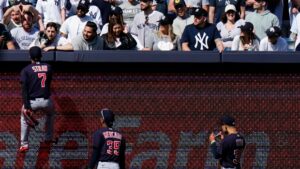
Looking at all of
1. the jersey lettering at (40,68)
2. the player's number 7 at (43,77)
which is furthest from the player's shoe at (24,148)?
the jersey lettering at (40,68)

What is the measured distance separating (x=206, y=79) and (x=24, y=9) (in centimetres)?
352

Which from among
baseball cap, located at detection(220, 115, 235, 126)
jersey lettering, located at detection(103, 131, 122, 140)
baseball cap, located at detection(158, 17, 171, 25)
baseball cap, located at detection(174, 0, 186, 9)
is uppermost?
baseball cap, located at detection(174, 0, 186, 9)

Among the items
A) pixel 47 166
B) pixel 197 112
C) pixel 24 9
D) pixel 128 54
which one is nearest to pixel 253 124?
pixel 197 112

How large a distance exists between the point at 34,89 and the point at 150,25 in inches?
126

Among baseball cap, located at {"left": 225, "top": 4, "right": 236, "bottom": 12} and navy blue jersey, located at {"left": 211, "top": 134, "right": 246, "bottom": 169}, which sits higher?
baseball cap, located at {"left": 225, "top": 4, "right": 236, "bottom": 12}

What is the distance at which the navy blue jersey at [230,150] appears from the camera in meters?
14.0

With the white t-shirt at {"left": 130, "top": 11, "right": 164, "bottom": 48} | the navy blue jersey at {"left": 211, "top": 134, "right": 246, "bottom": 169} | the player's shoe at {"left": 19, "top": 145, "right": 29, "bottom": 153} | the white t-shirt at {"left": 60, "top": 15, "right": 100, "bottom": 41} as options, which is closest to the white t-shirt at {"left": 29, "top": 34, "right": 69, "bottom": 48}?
the white t-shirt at {"left": 60, "top": 15, "right": 100, "bottom": 41}

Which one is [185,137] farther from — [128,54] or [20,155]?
[20,155]

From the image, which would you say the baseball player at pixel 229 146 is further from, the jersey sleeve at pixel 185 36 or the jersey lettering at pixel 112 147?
the jersey sleeve at pixel 185 36

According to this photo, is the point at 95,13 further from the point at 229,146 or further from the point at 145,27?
the point at 229,146

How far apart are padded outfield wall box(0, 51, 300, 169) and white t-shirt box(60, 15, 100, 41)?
1753 millimetres

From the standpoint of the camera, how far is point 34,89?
14352 millimetres

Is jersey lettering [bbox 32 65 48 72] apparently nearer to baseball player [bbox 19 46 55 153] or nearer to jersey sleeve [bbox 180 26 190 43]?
baseball player [bbox 19 46 55 153]

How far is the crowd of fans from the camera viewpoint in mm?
15672
